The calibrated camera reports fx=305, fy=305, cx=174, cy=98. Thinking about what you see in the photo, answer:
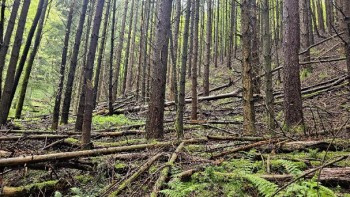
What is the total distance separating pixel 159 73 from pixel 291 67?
3.17 meters

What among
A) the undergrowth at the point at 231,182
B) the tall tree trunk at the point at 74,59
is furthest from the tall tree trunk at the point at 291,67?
the tall tree trunk at the point at 74,59

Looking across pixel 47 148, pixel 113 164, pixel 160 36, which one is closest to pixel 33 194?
pixel 113 164

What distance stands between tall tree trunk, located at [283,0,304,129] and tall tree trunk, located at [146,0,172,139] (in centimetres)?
291

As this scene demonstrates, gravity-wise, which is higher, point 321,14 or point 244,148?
point 321,14

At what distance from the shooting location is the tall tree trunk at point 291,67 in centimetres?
706

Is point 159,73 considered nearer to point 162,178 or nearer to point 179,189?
point 162,178

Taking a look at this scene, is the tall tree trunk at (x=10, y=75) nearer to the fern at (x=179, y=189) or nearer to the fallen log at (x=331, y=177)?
the fern at (x=179, y=189)

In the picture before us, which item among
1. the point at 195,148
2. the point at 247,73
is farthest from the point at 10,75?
the point at 247,73

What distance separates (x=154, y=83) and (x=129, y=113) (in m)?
6.49

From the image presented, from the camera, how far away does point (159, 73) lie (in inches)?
270

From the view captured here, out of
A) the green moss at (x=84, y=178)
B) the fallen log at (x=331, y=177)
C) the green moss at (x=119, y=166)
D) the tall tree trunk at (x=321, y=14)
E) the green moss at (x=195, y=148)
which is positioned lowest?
the green moss at (x=84, y=178)

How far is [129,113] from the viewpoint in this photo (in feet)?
42.9

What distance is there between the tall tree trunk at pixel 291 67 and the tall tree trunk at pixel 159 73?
9.54 feet

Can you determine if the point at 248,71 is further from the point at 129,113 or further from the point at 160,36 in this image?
the point at 129,113
